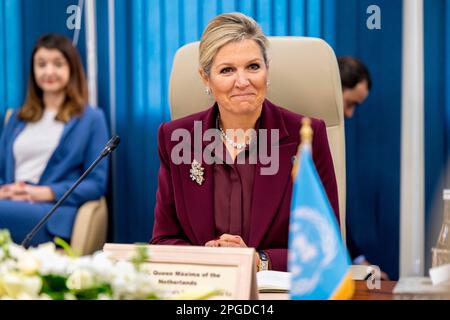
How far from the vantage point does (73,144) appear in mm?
3541

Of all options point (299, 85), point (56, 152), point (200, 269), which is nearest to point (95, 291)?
point (200, 269)

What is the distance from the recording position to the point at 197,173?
2.09 m

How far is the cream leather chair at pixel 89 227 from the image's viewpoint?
3.40 meters

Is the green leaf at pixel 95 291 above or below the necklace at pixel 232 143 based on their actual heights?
below

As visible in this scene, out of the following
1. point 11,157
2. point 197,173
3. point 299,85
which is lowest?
point 11,157

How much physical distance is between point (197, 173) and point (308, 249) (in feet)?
3.37

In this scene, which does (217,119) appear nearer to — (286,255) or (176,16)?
(286,255)

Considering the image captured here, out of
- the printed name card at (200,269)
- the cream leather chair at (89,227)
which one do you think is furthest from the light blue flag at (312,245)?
the cream leather chair at (89,227)

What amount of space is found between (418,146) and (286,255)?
1.94 m

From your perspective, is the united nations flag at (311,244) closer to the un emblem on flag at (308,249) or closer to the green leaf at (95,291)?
the un emblem on flag at (308,249)

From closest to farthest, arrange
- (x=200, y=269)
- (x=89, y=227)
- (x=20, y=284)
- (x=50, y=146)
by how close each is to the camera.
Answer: (x=20, y=284) → (x=200, y=269) → (x=89, y=227) → (x=50, y=146)

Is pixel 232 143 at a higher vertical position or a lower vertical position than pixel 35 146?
higher

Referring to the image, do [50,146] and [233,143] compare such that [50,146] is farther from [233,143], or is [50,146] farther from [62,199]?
[62,199]

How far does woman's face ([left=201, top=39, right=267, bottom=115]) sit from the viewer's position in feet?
6.81
